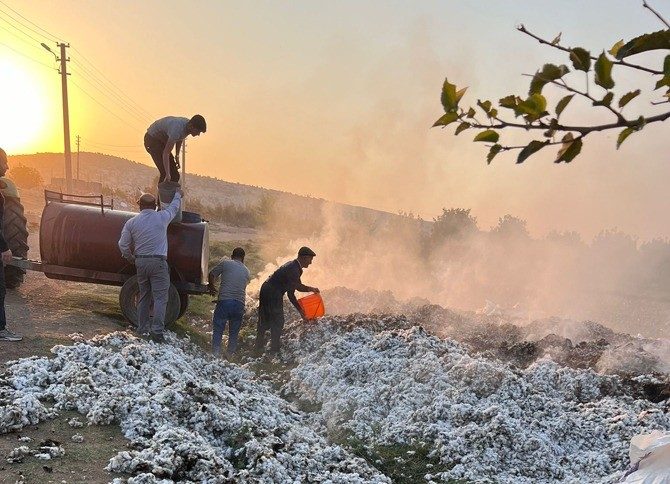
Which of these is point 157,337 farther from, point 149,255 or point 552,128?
point 552,128

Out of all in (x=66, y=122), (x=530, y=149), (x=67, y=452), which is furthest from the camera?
(x=66, y=122)

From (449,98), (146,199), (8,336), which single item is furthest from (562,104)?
(146,199)

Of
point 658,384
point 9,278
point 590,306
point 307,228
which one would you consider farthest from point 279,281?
point 307,228

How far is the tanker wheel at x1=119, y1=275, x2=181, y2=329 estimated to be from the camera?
858 cm

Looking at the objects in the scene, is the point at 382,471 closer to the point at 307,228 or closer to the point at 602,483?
the point at 602,483

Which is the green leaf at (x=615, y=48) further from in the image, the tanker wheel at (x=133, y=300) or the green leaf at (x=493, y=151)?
the tanker wheel at (x=133, y=300)

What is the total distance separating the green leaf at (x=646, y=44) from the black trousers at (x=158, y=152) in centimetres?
789

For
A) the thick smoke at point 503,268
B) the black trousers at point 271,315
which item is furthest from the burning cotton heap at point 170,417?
the thick smoke at point 503,268

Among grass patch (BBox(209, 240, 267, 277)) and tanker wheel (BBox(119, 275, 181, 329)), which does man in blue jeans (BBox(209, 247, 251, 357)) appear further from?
grass patch (BBox(209, 240, 267, 277))

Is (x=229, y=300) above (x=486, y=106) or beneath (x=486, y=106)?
beneath

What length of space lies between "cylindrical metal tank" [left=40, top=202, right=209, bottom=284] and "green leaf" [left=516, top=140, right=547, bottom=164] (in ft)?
25.2

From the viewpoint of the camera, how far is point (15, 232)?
390 inches

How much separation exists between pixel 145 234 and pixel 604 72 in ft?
22.6

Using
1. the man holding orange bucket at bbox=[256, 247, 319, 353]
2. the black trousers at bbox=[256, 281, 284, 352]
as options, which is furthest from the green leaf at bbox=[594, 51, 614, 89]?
the black trousers at bbox=[256, 281, 284, 352]
